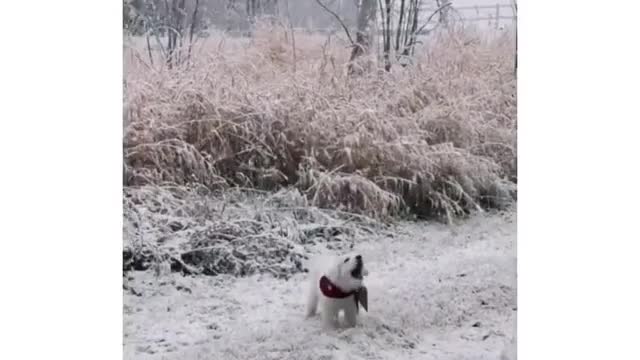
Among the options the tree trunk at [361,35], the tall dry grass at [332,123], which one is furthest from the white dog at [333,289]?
the tree trunk at [361,35]

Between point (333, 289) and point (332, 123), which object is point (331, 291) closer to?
point (333, 289)

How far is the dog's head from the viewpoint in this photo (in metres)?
2.19

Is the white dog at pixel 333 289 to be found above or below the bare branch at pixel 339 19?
below

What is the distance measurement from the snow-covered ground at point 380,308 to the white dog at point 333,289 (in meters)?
0.03

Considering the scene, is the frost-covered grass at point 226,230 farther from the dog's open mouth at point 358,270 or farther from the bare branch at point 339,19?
the bare branch at point 339,19

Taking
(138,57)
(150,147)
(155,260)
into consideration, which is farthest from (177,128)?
Answer: (155,260)

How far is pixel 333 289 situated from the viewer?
2176 millimetres

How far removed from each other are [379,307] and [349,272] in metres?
0.14

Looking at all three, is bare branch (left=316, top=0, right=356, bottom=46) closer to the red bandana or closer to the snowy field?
the snowy field

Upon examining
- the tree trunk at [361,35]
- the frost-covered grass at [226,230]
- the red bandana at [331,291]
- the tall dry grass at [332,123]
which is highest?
the tree trunk at [361,35]

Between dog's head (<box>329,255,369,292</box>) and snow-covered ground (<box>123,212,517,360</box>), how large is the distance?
3 cm

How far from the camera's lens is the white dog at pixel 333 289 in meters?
2.18
